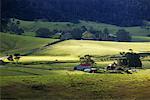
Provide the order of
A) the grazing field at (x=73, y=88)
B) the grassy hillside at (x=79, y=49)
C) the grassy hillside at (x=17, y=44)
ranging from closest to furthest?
the grazing field at (x=73, y=88) < the grassy hillside at (x=79, y=49) < the grassy hillside at (x=17, y=44)

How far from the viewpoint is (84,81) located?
1762 inches

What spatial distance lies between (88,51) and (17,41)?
36.6 metres

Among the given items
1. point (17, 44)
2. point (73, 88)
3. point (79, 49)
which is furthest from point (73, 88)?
point (17, 44)

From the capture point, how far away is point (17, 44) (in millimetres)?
144625

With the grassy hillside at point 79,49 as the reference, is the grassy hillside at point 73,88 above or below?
above

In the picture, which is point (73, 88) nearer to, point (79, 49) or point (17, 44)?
point (79, 49)

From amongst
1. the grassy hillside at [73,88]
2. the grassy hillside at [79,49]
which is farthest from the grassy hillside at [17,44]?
the grassy hillside at [73,88]

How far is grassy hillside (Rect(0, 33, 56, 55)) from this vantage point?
438 ft

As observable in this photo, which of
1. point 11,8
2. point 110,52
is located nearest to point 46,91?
point 11,8

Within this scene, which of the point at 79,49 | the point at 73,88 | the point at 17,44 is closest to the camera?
the point at 73,88

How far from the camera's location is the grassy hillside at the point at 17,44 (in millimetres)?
133363

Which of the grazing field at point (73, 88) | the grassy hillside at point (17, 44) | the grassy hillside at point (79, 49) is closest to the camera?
the grazing field at point (73, 88)

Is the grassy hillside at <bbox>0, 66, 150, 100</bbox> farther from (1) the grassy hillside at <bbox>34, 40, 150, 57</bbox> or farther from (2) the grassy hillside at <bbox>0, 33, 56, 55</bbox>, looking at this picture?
(2) the grassy hillside at <bbox>0, 33, 56, 55</bbox>

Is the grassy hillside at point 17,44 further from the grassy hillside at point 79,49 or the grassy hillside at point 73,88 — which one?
the grassy hillside at point 73,88
